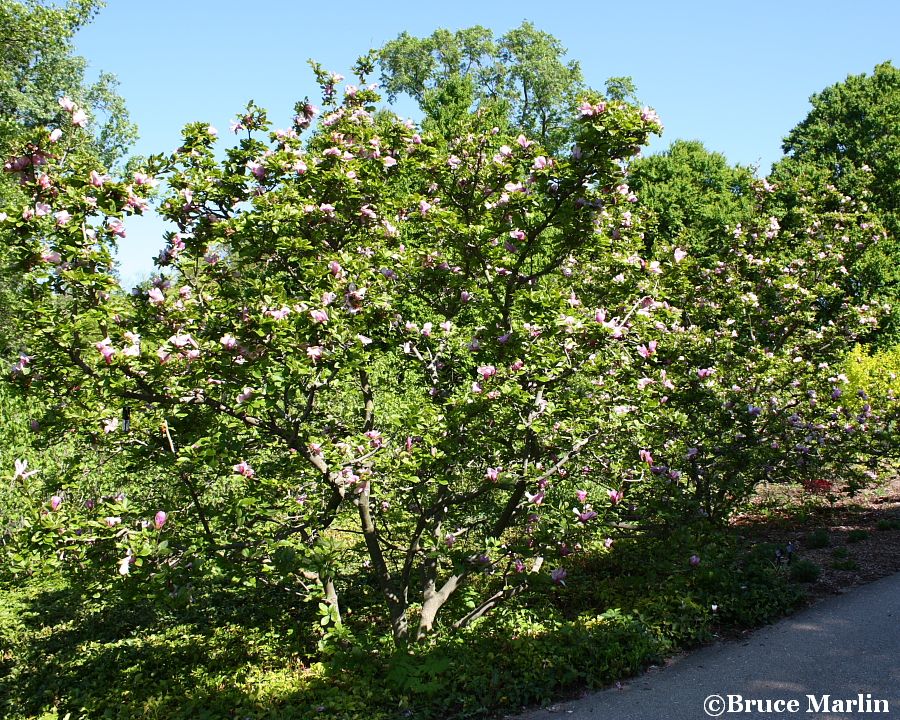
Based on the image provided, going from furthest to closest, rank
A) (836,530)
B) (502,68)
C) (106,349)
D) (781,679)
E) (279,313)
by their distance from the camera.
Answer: (502,68)
(836,530)
(781,679)
(279,313)
(106,349)

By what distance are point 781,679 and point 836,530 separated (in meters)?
4.17

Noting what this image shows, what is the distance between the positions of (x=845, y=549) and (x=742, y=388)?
1.95 metres

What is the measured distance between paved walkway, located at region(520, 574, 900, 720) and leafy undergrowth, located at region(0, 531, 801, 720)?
21 cm

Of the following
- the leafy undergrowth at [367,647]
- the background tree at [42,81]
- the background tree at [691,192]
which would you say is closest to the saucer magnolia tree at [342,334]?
the leafy undergrowth at [367,647]

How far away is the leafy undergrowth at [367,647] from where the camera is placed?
448cm

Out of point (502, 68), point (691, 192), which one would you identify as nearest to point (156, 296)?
point (691, 192)

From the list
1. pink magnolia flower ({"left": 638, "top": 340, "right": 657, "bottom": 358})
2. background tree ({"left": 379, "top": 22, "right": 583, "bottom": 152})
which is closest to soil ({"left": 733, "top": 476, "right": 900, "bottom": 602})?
pink magnolia flower ({"left": 638, "top": 340, "right": 657, "bottom": 358})

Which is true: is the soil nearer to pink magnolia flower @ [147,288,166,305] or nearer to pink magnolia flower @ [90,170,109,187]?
pink magnolia flower @ [147,288,166,305]

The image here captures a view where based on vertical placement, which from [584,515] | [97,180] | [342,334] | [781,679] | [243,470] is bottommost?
[781,679]

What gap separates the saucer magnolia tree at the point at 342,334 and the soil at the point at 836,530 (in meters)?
2.70

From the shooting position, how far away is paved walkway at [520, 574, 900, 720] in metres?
3.94

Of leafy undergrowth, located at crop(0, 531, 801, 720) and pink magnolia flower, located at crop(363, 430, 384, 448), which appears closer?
pink magnolia flower, located at crop(363, 430, 384, 448)

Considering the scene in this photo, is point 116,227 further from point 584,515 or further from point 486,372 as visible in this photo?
point 584,515

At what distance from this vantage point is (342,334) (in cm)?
398
